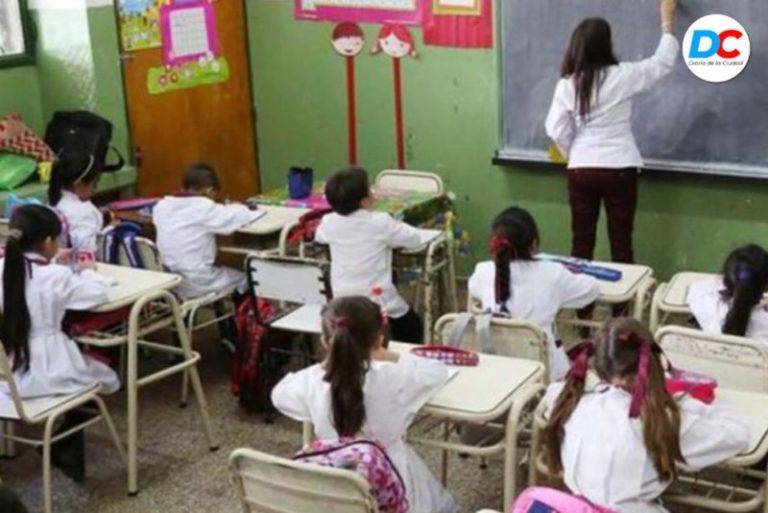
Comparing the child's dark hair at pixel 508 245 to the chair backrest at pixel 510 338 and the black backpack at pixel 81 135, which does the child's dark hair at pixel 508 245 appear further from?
the black backpack at pixel 81 135

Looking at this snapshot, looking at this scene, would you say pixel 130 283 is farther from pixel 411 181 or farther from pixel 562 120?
pixel 562 120

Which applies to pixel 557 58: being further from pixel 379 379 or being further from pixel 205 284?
pixel 379 379

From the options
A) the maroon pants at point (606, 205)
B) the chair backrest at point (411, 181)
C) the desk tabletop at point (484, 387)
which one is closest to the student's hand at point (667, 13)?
the maroon pants at point (606, 205)

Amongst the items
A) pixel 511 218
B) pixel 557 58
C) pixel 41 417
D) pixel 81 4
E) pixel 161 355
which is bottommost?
pixel 161 355

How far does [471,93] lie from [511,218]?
221cm

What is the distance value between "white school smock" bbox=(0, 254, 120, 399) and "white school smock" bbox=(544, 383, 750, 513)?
1800 mm

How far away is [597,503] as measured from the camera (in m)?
2.36

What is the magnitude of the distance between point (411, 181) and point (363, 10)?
1035mm

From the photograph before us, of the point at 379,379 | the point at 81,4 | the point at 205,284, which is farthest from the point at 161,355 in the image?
the point at 379,379

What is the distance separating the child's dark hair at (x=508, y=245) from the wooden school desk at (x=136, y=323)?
1.15 m

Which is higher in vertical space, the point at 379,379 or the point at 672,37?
the point at 672,37

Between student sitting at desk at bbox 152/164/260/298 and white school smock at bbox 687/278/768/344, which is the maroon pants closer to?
white school smock at bbox 687/278/768/344

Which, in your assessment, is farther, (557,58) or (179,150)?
(179,150)

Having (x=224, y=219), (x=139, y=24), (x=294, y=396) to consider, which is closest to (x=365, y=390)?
(x=294, y=396)
